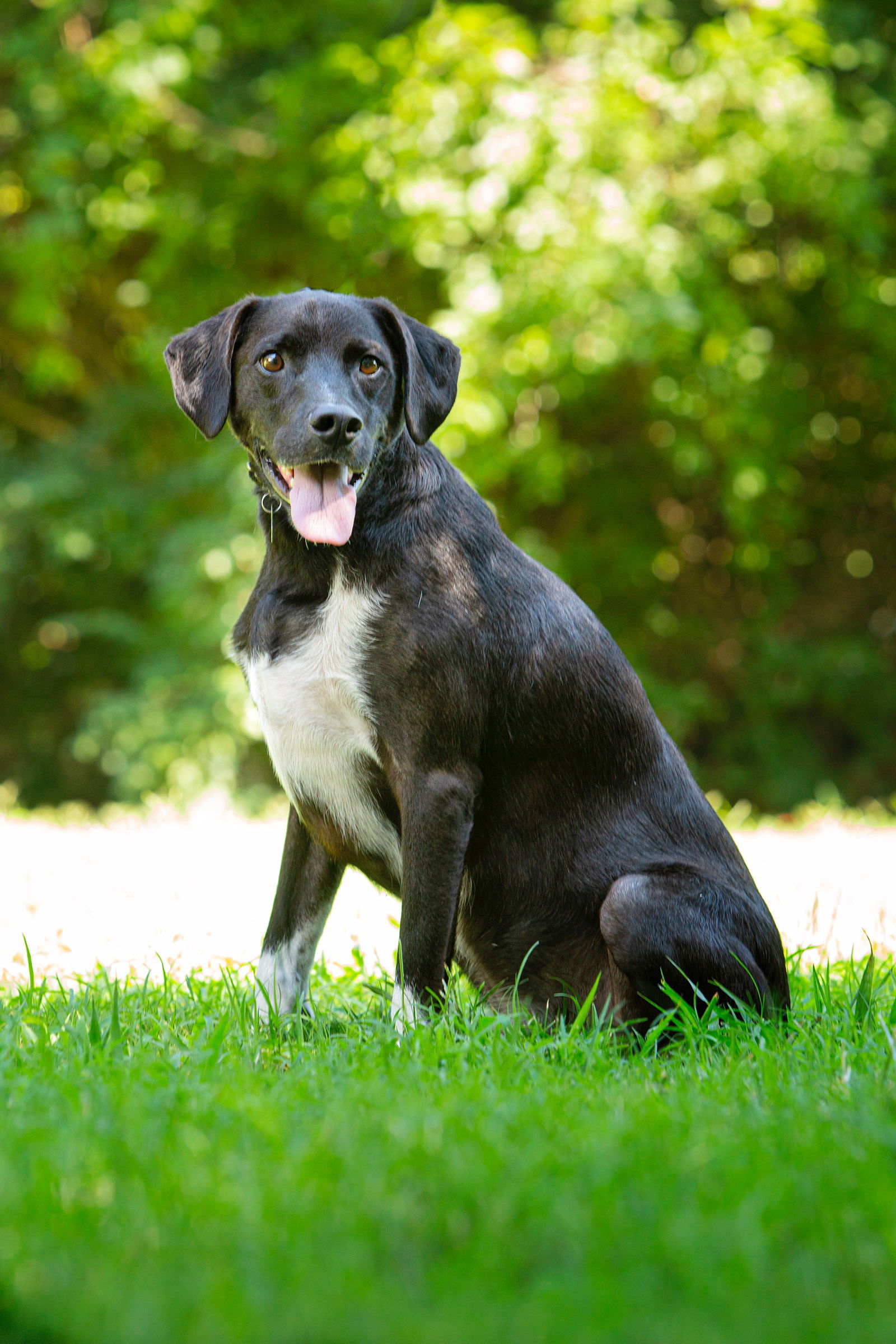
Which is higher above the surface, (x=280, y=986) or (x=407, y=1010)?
(x=407, y=1010)

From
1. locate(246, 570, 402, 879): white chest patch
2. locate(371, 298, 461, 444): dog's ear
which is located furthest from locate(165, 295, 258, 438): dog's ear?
locate(246, 570, 402, 879): white chest patch

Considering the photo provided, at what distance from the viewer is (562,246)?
8.21 meters

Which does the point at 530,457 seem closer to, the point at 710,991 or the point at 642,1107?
the point at 710,991

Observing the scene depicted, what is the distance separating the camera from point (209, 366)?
304cm

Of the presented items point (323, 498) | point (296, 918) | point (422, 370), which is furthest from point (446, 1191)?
point (422, 370)

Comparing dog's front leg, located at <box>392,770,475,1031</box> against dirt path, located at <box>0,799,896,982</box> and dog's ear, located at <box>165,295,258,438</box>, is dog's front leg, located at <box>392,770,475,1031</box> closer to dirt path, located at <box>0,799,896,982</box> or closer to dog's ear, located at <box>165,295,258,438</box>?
dirt path, located at <box>0,799,896,982</box>

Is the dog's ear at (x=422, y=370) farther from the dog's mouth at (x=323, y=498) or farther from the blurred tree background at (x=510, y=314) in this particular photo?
the blurred tree background at (x=510, y=314)

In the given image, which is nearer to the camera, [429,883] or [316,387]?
[429,883]

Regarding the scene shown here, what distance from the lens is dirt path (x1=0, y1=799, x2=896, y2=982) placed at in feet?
12.5

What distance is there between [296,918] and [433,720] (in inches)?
27.7

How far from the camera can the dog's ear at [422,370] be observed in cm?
300

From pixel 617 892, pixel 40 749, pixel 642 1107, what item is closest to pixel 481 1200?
pixel 642 1107

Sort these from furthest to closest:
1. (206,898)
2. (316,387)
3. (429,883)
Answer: (206,898)
(316,387)
(429,883)

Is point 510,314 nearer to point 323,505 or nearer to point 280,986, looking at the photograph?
point 323,505
